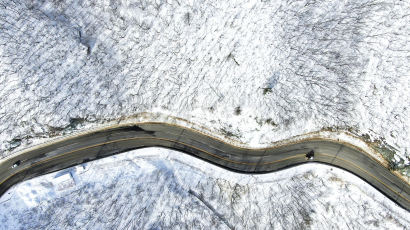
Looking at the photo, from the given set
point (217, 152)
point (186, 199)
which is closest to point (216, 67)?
point (217, 152)

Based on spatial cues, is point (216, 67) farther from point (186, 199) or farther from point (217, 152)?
point (186, 199)

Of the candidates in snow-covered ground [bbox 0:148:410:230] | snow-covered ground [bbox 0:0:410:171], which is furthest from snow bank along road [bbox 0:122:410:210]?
snow-covered ground [bbox 0:0:410:171]

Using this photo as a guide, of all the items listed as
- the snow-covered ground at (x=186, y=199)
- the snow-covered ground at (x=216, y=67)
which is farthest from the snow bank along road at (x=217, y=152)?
the snow-covered ground at (x=216, y=67)

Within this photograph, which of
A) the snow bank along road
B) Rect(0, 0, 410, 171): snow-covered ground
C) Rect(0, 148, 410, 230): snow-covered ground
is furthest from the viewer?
the snow bank along road

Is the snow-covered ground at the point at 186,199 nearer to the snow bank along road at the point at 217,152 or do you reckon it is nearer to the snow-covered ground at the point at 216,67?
the snow bank along road at the point at 217,152

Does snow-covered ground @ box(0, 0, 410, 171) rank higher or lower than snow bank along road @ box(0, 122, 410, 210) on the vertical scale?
higher

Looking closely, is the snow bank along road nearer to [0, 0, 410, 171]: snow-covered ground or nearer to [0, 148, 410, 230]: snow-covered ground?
[0, 148, 410, 230]: snow-covered ground

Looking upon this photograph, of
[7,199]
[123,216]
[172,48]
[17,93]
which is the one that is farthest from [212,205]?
[17,93]
